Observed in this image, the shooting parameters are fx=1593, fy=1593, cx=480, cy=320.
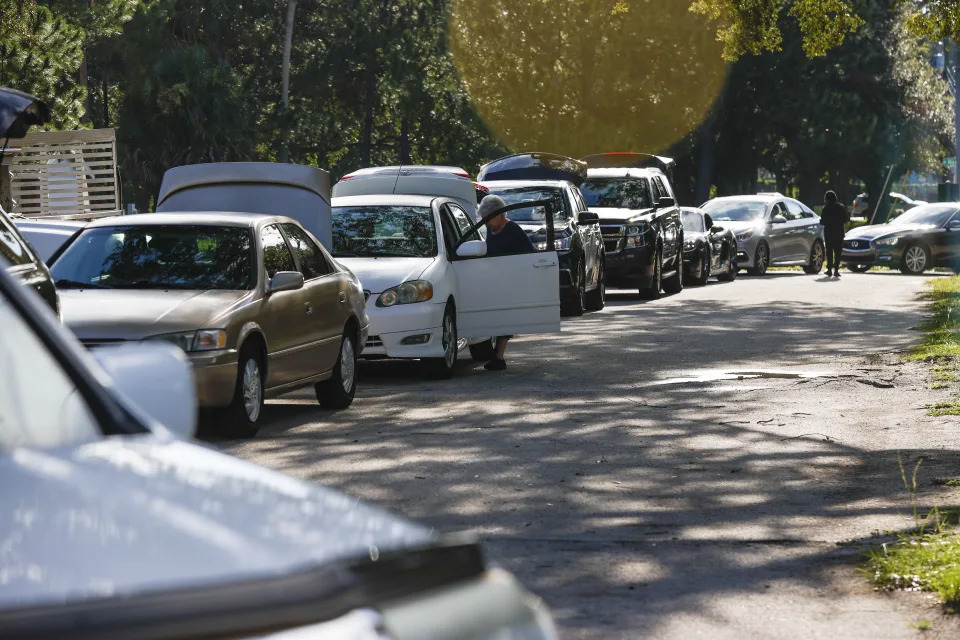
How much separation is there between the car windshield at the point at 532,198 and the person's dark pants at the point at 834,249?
42.7 ft

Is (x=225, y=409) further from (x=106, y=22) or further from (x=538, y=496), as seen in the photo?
(x=106, y=22)

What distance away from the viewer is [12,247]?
8.22 metres

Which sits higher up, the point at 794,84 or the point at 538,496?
the point at 794,84

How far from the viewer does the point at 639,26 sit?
47.8m

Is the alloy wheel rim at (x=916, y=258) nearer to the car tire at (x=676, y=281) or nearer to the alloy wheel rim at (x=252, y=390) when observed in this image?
the car tire at (x=676, y=281)

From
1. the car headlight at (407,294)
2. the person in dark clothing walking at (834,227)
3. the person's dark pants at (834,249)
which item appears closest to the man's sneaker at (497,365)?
the car headlight at (407,294)

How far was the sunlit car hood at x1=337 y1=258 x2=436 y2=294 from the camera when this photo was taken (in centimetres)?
1441

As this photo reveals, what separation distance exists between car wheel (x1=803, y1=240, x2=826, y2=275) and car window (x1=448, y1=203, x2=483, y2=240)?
839 inches

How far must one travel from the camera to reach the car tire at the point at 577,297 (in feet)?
72.6

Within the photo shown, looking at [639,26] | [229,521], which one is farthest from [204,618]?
[639,26]

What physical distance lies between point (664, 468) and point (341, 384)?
3884mm

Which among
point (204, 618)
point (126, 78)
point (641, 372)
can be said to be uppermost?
point (126, 78)

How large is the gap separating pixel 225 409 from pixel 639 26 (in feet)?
128

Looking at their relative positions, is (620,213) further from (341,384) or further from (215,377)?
(215,377)
